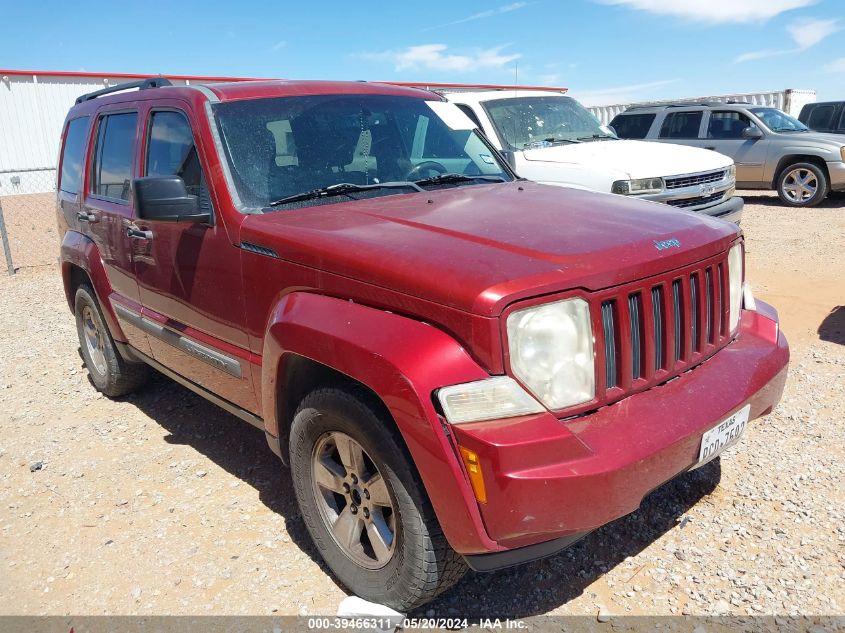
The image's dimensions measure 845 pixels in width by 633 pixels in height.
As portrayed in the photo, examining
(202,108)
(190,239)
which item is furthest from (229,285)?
(202,108)

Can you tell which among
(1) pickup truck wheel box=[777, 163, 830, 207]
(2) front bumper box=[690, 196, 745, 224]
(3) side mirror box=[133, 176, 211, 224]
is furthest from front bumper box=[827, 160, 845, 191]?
(3) side mirror box=[133, 176, 211, 224]

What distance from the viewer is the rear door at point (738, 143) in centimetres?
1235

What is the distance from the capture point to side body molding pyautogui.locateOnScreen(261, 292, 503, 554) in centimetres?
209

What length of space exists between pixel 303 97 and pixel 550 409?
220 centimetres

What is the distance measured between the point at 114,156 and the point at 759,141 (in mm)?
11439

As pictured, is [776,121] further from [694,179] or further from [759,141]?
[694,179]

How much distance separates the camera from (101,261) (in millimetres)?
4445

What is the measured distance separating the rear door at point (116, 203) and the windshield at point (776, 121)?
460 inches

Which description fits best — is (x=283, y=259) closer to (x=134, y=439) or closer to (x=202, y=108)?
(x=202, y=108)

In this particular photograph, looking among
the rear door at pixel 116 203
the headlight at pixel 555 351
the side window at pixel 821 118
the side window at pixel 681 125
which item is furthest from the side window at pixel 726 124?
the headlight at pixel 555 351

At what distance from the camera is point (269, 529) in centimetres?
336

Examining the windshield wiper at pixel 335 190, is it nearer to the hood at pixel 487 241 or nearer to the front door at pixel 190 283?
the hood at pixel 487 241

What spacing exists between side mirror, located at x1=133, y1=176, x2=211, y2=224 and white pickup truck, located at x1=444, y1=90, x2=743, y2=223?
151 inches

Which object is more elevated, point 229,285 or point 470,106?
point 470,106
